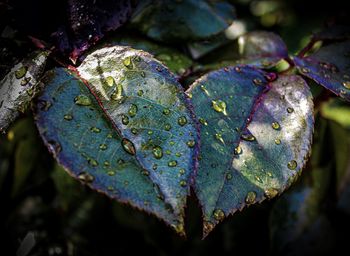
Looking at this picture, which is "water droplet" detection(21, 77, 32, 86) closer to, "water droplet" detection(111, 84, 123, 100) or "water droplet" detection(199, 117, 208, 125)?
"water droplet" detection(111, 84, 123, 100)

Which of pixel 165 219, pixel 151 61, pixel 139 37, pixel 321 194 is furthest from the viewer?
pixel 321 194

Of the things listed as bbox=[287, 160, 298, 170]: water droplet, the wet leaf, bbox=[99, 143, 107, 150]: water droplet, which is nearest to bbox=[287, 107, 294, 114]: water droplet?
bbox=[287, 160, 298, 170]: water droplet

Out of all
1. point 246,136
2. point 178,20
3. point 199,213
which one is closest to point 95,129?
point 246,136

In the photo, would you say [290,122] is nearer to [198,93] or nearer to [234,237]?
[198,93]

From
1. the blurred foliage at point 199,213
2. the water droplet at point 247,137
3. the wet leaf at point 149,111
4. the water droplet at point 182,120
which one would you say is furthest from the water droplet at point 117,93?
the blurred foliage at point 199,213

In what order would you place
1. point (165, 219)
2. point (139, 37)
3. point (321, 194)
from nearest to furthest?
point (165, 219) → point (139, 37) → point (321, 194)

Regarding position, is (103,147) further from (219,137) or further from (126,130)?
(219,137)

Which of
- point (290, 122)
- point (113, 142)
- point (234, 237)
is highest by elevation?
point (113, 142)

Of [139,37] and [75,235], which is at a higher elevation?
[139,37]

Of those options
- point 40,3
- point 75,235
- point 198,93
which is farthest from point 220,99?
point 75,235
